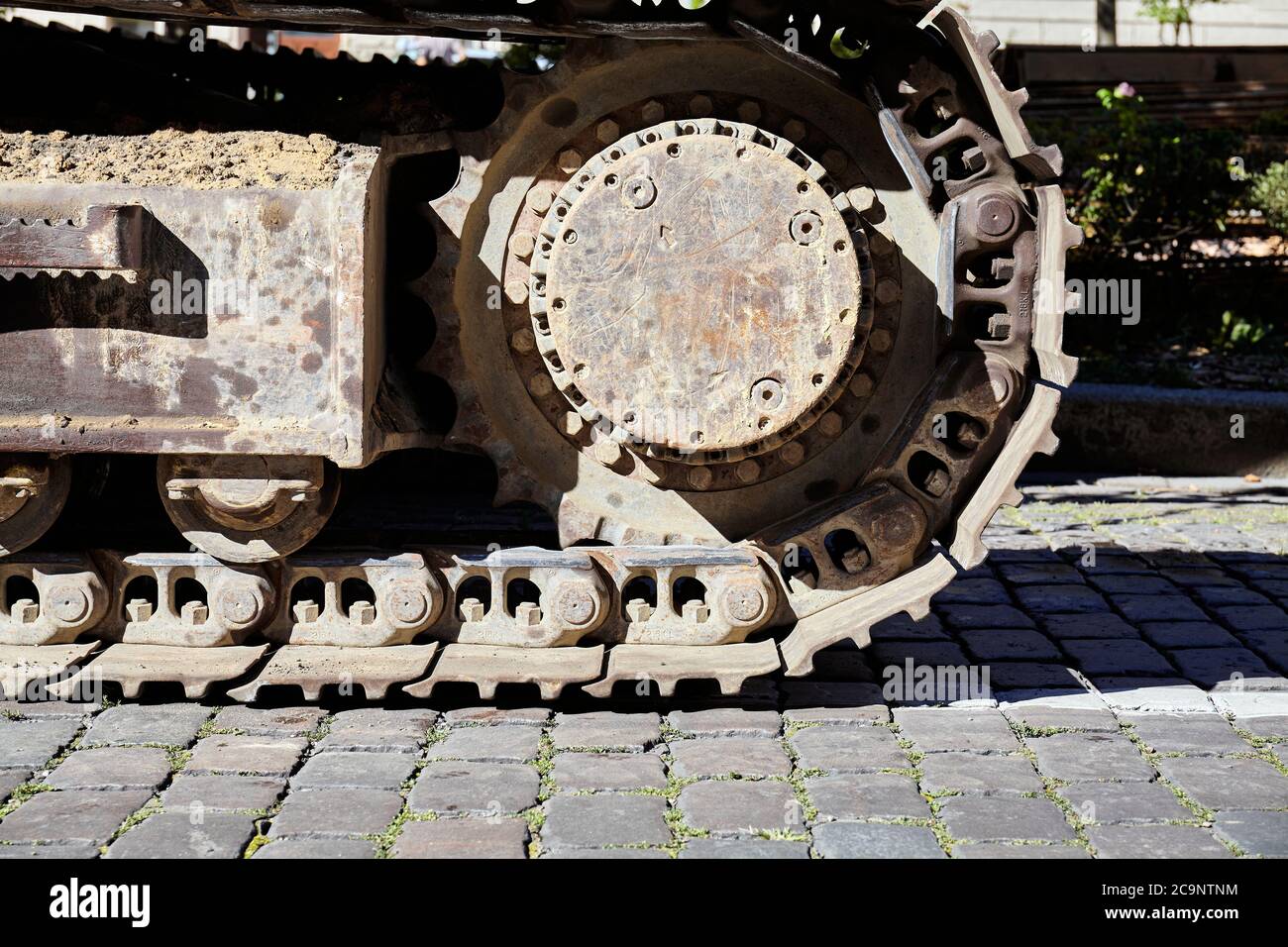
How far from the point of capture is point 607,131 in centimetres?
472

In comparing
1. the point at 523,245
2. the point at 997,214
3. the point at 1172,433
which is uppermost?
the point at 997,214

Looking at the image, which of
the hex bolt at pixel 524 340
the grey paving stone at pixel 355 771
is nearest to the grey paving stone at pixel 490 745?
the grey paving stone at pixel 355 771

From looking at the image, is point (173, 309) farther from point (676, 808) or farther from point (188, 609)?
point (676, 808)

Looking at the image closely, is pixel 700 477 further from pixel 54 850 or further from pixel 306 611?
pixel 54 850

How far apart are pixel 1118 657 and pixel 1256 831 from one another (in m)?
1.54

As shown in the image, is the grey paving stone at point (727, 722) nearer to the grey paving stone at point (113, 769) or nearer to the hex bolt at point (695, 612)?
the hex bolt at point (695, 612)

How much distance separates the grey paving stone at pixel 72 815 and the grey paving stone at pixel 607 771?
42.8 inches

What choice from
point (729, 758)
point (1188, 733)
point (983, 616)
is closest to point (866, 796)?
point (729, 758)

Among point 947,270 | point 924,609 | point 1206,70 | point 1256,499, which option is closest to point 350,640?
point 924,609

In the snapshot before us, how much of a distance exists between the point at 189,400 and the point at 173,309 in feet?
0.89

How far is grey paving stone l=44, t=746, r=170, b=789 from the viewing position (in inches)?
157

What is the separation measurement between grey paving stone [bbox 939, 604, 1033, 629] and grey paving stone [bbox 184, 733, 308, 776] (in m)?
2.58

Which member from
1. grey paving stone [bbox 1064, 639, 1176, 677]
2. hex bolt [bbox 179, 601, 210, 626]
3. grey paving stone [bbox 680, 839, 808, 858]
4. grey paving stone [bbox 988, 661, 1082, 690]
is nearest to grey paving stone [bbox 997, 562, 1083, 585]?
grey paving stone [bbox 1064, 639, 1176, 677]

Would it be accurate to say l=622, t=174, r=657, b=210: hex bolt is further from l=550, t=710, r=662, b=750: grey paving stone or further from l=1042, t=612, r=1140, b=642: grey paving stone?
l=1042, t=612, r=1140, b=642: grey paving stone
